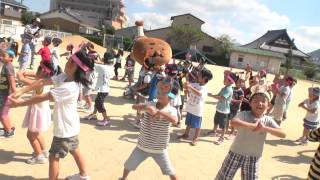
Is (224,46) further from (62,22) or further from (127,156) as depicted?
(127,156)

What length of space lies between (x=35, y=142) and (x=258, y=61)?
180 feet

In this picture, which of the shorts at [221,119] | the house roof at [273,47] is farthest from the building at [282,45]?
the shorts at [221,119]

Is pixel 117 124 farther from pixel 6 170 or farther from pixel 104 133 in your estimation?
pixel 6 170

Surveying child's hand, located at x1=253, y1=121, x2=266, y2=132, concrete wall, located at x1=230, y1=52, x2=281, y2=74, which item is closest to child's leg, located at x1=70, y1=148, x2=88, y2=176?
child's hand, located at x1=253, y1=121, x2=266, y2=132

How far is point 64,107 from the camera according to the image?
4.31 meters

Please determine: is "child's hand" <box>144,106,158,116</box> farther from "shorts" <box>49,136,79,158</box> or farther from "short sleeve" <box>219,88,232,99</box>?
"short sleeve" <box>219,88,232,99</box>

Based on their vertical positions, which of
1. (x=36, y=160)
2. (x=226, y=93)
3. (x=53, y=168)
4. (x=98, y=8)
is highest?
(x=98, y=8)

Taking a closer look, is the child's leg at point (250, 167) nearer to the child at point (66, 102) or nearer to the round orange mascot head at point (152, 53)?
the child at point (66, 102)

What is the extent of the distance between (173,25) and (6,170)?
55.2 m

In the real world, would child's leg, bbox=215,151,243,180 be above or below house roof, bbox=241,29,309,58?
below

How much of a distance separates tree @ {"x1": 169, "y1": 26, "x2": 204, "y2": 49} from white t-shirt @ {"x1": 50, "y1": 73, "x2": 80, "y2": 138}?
5271cm

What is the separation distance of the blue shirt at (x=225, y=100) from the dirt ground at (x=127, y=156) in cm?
74

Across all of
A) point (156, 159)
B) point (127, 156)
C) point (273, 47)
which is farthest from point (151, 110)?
point (273, 47)

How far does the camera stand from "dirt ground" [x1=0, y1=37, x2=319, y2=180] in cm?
545
